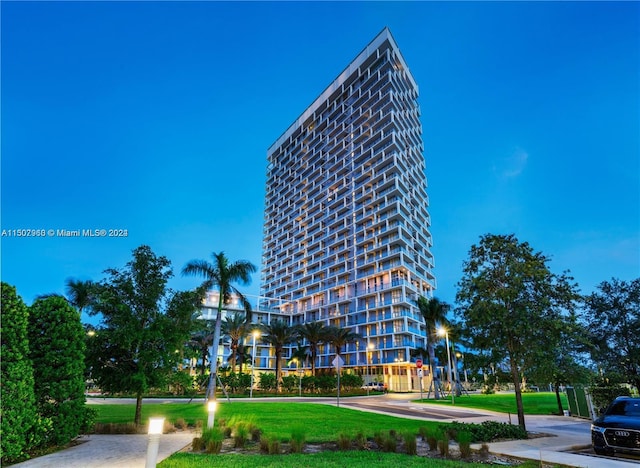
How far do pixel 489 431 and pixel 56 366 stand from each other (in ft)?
48.1

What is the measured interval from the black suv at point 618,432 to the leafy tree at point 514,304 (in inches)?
119

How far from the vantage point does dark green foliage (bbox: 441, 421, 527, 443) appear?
13.7 meters

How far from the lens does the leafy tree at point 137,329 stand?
49.1ft

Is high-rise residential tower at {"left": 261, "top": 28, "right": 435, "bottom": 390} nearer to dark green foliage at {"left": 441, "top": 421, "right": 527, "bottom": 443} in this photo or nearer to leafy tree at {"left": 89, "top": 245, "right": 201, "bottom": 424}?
dark green foliage at {"left": 441, "top": 421, "right": 527, "bottom": 443}

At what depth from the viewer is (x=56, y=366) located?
416 inches

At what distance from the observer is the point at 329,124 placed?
11238cm

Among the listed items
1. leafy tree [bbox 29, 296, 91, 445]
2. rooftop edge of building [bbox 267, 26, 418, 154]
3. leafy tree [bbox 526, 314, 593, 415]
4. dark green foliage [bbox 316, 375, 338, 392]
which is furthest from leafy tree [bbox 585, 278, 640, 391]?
rooftop edge of building [bbox 267, 26, 418, 154]

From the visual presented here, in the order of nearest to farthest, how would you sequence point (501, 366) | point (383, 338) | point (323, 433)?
1. point (323, 433)
2. point (501, 366)
3. point (383, 338)

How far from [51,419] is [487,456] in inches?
480

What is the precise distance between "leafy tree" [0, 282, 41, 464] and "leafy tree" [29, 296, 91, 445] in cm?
104

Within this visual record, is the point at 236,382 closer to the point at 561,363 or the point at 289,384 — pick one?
the point at 289,384

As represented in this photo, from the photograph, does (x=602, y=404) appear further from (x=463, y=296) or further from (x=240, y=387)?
(x=240, y=387)

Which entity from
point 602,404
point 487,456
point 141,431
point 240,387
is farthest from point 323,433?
point 240,387

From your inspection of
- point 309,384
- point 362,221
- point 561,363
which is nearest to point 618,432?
point 561,363
